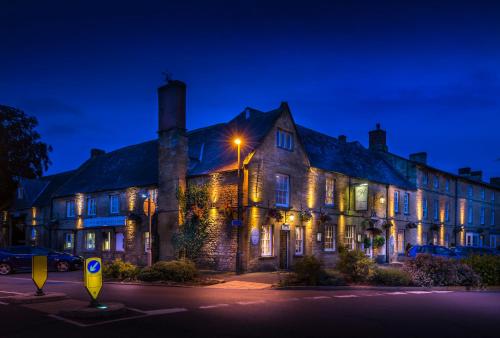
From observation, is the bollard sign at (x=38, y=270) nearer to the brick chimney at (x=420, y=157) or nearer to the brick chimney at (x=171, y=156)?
the brick chimney at (x=171, y=156)

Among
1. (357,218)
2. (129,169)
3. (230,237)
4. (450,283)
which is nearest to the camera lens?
(450,283)

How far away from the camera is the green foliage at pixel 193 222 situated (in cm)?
2534

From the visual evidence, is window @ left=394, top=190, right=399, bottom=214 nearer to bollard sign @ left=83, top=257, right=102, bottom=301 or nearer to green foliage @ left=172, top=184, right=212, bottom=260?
green foliage @ left=172, top=184, right=212, bottom=260

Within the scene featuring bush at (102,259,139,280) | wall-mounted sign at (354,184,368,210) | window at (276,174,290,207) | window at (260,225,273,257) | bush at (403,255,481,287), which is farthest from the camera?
wall-mounted sign at (354,184,368,210)

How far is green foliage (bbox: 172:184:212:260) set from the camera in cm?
2534

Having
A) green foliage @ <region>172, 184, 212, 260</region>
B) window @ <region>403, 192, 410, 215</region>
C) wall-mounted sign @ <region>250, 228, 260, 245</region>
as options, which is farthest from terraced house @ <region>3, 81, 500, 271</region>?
green foliage @ <region>172, 184, 212, 260</region>

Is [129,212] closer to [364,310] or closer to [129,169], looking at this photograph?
[129,169]

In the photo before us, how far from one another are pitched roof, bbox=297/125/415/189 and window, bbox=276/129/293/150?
7.93ft

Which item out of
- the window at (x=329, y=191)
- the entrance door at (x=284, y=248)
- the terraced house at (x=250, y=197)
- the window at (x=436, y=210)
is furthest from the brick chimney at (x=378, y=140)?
the entrance door at (x=284, y=248)

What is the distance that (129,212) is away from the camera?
31781 millimetres

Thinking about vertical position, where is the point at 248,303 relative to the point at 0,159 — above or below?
below

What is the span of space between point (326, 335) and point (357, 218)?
23273mm

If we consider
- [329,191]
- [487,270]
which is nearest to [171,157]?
[329,191]

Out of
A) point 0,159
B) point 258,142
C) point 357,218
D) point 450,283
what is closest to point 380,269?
point 450,283
